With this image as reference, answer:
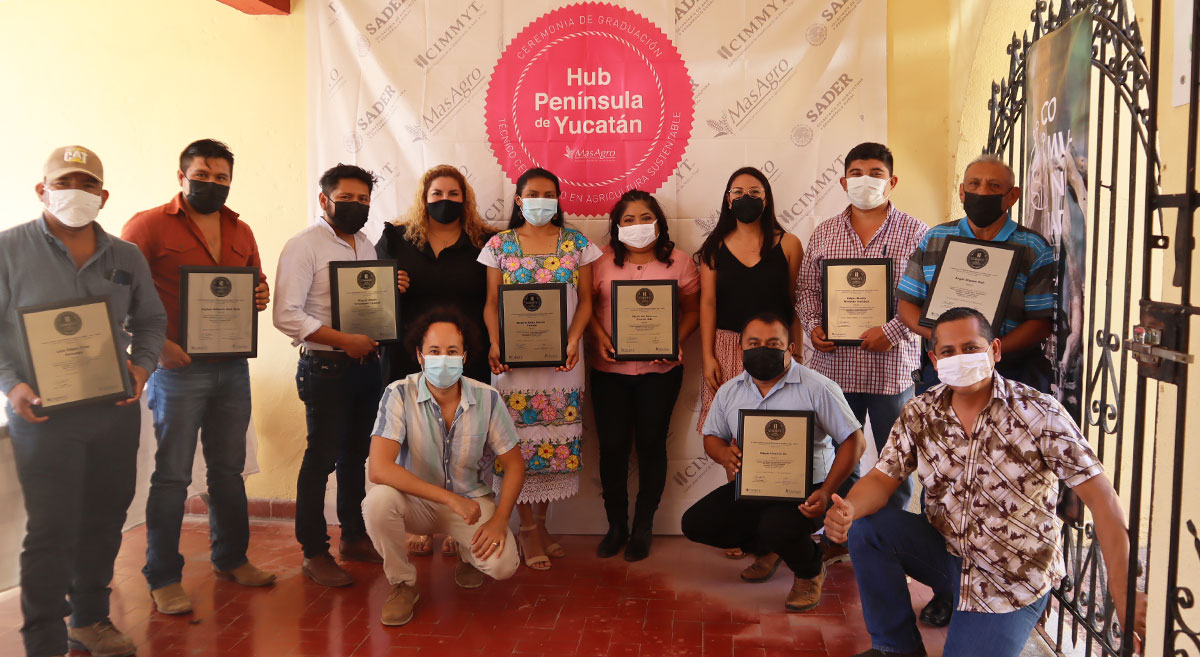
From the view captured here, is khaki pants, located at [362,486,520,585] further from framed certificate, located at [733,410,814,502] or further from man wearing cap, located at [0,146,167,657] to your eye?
framed certificate, located at [733,410,814,502]

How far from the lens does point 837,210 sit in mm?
4129

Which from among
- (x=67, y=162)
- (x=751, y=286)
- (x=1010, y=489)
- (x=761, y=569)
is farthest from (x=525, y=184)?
(x=1010, y=489)

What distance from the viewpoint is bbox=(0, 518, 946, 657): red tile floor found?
3043mm

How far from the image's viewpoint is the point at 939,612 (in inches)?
125

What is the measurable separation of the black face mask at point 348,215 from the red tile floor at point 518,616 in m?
1.52

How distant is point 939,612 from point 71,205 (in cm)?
336

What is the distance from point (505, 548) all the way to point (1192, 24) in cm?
265

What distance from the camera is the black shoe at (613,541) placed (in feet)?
13.1

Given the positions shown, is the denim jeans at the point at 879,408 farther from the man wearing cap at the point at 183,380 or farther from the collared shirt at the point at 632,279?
the man wearing cap at the point at 183,380

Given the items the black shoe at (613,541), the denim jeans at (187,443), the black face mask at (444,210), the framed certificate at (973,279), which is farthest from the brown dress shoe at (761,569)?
the denim jeans at (187,443)

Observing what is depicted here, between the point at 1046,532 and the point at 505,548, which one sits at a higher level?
the point at 1046,532

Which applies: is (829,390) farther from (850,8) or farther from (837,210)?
(850,8)

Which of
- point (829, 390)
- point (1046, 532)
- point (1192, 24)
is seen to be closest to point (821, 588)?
point (829, 390)

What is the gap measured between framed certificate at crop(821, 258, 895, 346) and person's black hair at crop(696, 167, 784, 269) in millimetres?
328
